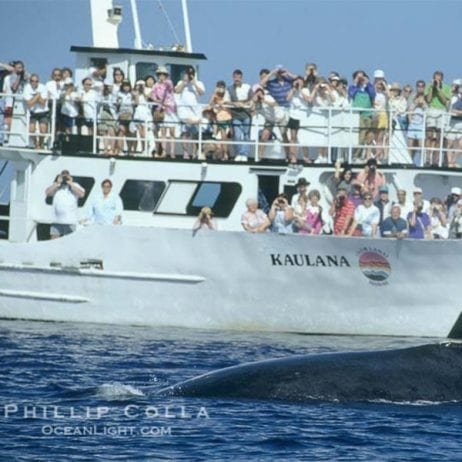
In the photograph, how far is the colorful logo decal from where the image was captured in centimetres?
3334

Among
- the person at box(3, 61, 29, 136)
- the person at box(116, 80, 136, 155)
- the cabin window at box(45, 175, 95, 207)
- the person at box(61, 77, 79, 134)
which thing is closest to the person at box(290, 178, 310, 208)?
the person at box(116, 80, 136, 155)

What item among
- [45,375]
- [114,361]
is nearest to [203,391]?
[45,375]

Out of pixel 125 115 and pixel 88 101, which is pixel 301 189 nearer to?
pixel 125 115

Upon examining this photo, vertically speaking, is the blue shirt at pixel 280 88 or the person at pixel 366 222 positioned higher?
the blue shirt at pixel 280 88

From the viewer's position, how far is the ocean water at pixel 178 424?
62.8 feet

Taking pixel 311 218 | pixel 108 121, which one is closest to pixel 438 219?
pixel 311 218

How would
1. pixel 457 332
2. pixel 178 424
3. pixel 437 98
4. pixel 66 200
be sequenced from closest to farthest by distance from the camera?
pixel 178 424, pixel 457 332, pixel 66 200, pixel 437 98

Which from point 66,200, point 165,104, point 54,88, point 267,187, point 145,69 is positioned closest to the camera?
point 66,200

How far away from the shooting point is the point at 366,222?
3369 cm

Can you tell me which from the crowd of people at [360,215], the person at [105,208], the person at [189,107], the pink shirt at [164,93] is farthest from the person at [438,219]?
the person at [105,208]

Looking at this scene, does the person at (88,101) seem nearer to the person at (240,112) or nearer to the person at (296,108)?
the person at (240,112)

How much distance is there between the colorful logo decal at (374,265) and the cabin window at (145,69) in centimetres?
701

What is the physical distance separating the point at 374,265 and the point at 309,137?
142 inches

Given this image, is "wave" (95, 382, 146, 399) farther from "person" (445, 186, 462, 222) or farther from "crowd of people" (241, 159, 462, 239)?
"person" (445, 186, 462, 222)
